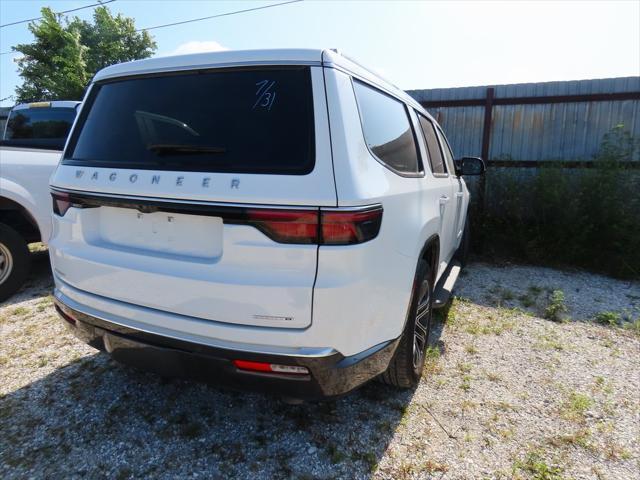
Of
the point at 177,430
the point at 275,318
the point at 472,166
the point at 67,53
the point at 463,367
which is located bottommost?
the point at 463,367

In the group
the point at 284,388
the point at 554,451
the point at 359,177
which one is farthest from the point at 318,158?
the point at 554,451

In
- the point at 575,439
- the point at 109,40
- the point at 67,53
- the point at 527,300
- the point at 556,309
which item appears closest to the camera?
the point at 575,439

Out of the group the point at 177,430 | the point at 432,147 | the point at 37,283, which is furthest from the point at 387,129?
the point at 37,283

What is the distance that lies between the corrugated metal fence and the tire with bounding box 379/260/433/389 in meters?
4.89

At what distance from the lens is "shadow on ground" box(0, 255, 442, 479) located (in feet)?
6.50

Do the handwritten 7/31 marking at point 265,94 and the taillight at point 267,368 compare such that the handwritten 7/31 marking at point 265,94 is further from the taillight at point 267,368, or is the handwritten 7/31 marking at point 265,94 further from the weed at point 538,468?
the weed at point 538,468

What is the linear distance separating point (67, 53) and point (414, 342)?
2099 centimetres

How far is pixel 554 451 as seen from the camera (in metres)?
2.17

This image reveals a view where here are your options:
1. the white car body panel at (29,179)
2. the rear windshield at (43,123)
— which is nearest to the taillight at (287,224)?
the white car body panel at (29,179)

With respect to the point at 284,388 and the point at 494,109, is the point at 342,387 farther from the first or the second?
the point at 494,109

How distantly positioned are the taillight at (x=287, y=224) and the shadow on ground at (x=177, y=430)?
0.96 metres

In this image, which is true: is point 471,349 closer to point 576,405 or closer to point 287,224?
point 576,405

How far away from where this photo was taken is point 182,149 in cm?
178

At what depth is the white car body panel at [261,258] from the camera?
156 centimetres
